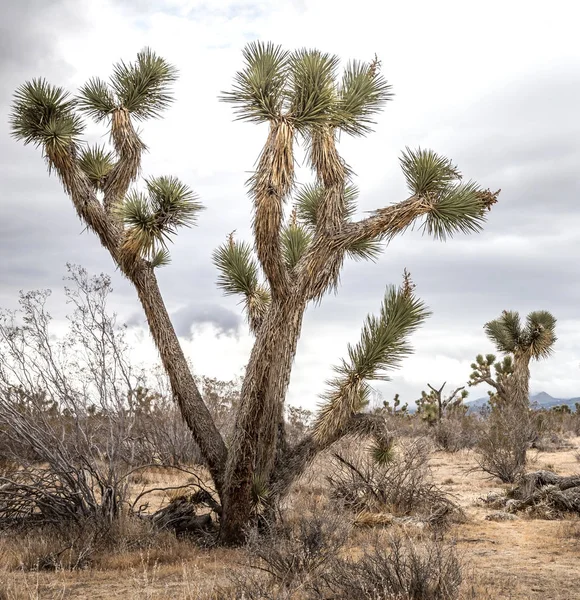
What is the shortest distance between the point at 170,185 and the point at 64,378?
2.67 metres

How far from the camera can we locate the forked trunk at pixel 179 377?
8547 mm

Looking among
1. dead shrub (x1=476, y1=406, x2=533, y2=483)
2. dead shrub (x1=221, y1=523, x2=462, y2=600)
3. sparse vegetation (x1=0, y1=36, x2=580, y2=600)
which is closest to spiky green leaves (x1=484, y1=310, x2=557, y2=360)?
dead shrub (x1=476, y1=406, x2=533, y2=483)

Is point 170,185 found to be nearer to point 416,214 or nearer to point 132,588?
point 416,214

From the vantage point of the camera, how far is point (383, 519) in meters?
9.29

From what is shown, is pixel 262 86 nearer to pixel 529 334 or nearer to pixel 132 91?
pixel 132 91

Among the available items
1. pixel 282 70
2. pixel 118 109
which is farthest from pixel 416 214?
pixel 118 109

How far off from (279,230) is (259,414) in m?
2.18

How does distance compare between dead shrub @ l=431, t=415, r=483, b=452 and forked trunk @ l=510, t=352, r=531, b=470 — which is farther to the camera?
dead shrub @ l=431, t=415, r=483, b=452

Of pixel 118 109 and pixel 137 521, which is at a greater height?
pixel 118 109

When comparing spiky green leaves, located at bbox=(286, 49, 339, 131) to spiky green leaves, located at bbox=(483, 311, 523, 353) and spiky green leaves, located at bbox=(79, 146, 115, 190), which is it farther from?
spiky green leaves, located at bbox=(483, 311, 523, 353)

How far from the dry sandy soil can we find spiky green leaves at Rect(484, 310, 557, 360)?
39.3 feet

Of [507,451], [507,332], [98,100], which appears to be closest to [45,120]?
[98,100]

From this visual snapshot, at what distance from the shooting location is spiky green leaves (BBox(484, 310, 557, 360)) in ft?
69.9

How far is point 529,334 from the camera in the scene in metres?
21.3
